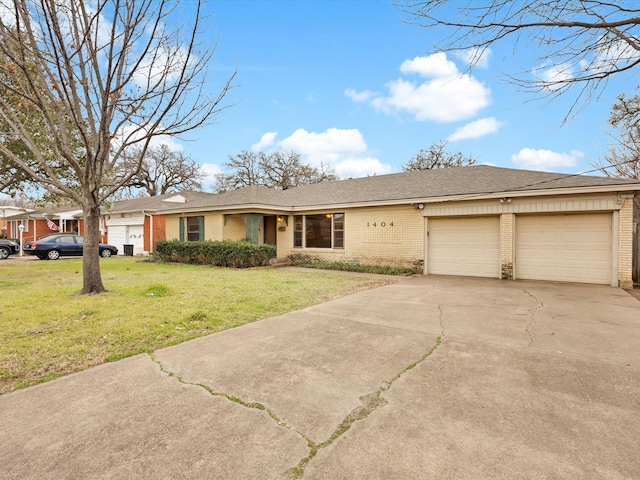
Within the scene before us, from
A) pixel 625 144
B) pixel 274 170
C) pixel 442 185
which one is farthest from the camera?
pixel 274 170

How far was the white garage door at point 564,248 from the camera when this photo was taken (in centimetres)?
934

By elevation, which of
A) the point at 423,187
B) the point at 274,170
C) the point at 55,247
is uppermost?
the point at 274,170

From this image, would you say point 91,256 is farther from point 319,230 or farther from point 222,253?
point 319,230

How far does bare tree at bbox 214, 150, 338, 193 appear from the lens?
3478 centimetres

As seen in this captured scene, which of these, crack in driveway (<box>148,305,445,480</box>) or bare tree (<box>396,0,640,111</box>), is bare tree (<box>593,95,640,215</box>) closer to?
bare tree (<box>396,0,640,111</box>)

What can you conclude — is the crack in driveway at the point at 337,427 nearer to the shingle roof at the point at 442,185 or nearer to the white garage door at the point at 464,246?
the white garage door at the point at 464,246

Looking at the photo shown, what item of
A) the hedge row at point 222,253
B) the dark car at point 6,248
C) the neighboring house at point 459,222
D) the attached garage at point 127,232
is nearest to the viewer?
the neighboring house at point 459,222

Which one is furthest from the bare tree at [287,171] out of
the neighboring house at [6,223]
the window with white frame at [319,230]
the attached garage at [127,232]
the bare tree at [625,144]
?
the bare tree at [625,144]

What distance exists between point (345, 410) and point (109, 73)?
7.61 metres

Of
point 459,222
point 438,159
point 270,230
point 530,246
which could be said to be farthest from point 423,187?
point 438,159

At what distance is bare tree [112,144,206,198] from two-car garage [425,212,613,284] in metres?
32.6

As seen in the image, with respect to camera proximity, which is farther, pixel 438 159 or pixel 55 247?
pixel 438 159

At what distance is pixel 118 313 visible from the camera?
5.62 m

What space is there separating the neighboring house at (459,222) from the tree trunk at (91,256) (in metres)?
6.93
